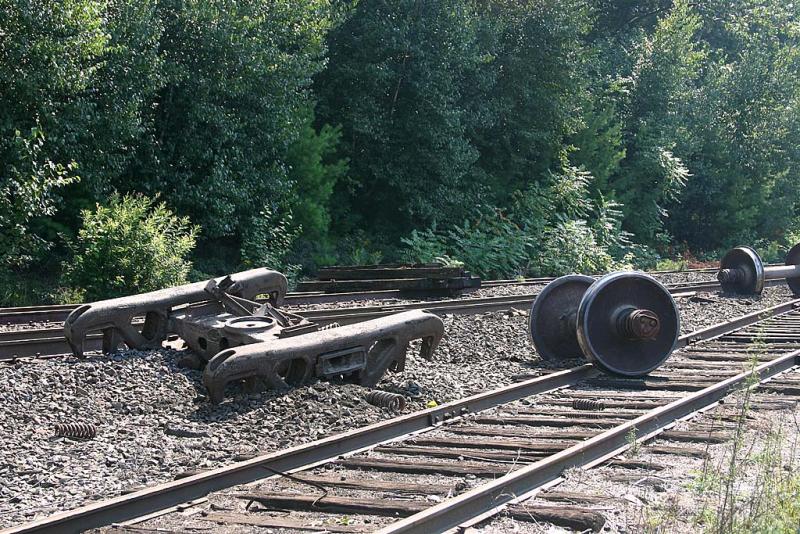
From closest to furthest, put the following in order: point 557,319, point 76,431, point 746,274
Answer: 1. point 76,431
2. point 557,319
3. point 746,274

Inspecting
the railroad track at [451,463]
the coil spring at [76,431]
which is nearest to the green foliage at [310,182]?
the railroad track at [451,463]

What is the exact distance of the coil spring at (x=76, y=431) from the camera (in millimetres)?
6652

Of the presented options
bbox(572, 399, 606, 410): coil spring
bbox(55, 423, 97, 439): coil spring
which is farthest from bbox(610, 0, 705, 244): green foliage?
bbox(55, 423, 97, 439): coil spring

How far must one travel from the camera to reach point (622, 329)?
371 inches

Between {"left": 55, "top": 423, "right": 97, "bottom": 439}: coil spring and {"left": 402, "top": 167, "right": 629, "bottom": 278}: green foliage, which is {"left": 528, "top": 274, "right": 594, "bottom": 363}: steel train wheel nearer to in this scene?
{"left": 55, "top": 423, "right": 97, "bottom": 439}: coil spring

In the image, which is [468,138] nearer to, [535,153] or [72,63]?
[535,153]

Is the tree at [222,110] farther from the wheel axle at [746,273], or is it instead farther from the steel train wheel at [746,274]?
the steel train wheel at [746,274]

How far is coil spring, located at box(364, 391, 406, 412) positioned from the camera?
780 centimetres

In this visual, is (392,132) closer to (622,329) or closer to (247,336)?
(622,329)

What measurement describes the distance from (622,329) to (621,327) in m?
0.02

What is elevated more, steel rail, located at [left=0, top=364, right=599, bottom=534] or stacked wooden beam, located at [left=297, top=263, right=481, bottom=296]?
stacked wooden beam, located at [left=297, top=263, right=481, bottom=296]

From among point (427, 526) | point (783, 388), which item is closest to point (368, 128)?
point (783, 388)

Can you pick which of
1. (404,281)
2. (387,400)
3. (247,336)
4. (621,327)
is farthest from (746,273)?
(247,336)

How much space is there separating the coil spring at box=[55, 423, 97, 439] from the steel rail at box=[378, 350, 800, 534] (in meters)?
3.01
